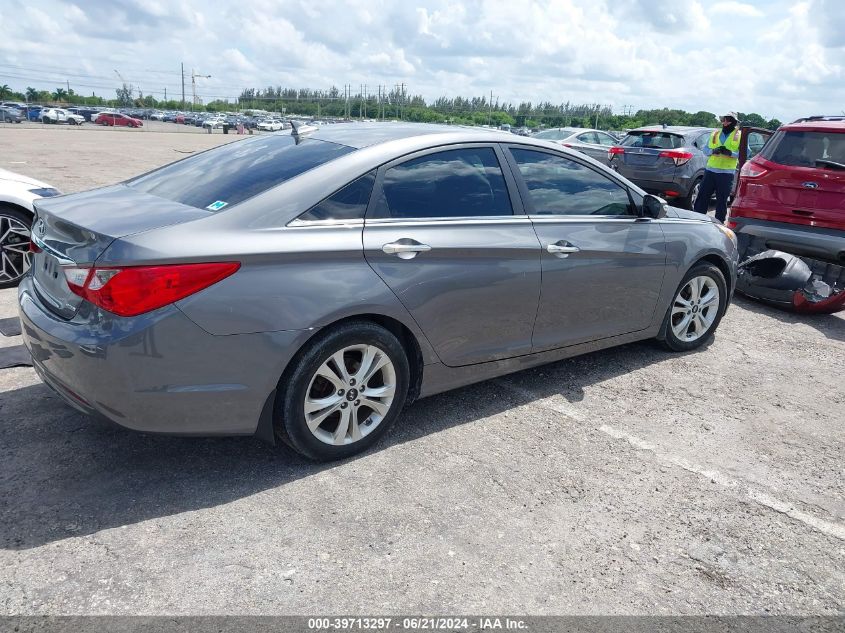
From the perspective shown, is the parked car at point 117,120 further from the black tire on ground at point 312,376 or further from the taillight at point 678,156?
the black tire on ground at point 312,376

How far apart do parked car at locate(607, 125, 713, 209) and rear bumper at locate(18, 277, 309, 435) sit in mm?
10750

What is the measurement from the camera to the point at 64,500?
296cm

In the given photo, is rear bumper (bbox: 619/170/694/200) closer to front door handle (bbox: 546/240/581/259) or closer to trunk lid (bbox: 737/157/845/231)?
trunk lid (bbox: 737/157/845/231)

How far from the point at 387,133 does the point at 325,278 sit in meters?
1.11

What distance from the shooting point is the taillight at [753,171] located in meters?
7.21

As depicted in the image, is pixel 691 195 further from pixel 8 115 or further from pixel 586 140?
pixel 8 115

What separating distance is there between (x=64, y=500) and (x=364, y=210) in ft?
6.03

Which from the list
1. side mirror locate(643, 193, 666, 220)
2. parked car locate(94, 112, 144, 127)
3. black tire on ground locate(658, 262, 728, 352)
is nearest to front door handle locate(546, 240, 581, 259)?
side mirror locate(643, 193, 666, 220)

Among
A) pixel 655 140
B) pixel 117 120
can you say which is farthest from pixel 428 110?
pixel 655 140

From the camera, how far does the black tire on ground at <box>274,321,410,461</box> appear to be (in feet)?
10.3

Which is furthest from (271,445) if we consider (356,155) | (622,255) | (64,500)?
(622,255)

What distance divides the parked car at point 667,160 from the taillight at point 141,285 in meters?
10.9

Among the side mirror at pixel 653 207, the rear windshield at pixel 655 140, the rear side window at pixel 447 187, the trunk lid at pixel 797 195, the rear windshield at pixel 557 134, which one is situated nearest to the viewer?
the rear side window at pixel 447 187

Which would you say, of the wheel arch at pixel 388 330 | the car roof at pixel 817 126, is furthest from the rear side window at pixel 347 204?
the car roof at pixel 817 126
